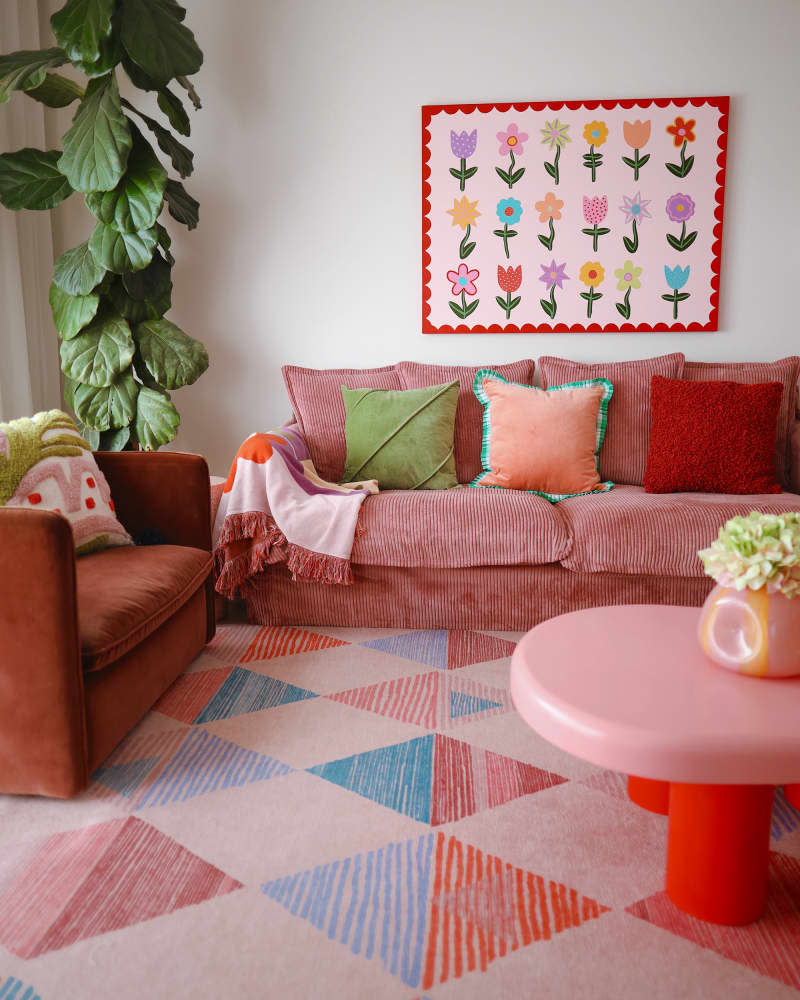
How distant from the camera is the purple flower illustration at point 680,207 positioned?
309 cm

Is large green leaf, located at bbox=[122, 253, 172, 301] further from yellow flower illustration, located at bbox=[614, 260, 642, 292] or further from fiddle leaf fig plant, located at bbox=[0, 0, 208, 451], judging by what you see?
yellow flower illustration, located at bbox=[614, 260, 642, 292]

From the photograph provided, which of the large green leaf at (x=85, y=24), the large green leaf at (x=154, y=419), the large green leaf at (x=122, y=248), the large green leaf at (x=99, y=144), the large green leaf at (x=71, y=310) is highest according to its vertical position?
the large green leaf at (x=85, y=24)

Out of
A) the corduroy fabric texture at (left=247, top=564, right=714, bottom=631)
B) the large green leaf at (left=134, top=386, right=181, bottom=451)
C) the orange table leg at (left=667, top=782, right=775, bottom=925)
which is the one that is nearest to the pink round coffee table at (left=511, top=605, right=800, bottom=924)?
the orange table leg at (left=667, top=782, right=775, bottom=925)

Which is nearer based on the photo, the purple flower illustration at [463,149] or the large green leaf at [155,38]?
the large green leaf at [155,38]

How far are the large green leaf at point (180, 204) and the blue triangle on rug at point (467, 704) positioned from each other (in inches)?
85.5

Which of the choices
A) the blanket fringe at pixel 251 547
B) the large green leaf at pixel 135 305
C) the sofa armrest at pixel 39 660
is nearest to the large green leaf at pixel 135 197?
the large green leaf at pixel 135 305

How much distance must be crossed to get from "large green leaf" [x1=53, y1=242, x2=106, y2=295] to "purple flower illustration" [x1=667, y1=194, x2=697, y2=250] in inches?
92.4

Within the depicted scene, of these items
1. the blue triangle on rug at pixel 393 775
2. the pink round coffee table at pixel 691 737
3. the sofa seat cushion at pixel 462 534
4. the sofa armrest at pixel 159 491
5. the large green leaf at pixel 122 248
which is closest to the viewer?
the pink round coffee table at pixel 691 737

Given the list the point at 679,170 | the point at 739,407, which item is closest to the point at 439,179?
the point at 679,170

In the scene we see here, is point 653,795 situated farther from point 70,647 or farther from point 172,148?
point 172,148

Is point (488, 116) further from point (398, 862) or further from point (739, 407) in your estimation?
point (398, 862)

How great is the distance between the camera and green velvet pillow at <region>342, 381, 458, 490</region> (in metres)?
2.81

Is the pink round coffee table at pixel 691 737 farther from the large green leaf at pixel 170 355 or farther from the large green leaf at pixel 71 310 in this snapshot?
the large green leaf at pixel 71 310

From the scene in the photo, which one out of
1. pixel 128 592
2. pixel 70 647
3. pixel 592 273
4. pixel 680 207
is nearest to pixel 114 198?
pixel 128 592
